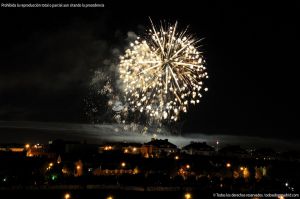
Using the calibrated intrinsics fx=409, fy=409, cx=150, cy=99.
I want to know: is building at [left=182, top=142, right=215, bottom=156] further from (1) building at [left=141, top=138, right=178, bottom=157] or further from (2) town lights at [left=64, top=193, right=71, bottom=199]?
(2) town lights at [left=64, top=193, right=71, bottom=199]

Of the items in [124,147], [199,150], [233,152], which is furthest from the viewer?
[233,152]

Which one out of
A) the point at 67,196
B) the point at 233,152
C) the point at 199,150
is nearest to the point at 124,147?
the point at 199,150

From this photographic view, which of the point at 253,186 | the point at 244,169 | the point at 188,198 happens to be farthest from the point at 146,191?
the point at 244,169

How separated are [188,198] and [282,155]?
24.5 m

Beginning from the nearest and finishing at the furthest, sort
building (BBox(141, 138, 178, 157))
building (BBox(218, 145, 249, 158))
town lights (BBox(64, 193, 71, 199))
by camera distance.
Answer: town lights (BBox(64, 193, 71, 199)), building (BBox(141, 138, 178, 157)), building (BBox(218, 145, 249, 158))

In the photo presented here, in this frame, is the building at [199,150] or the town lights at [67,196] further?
the building at [199,150]

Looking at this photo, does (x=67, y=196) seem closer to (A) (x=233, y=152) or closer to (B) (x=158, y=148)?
(B) (x=158, y=148)

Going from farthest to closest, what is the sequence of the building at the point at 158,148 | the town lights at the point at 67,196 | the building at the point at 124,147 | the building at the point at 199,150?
the building at the point at 199,150 < the building at the point at 124,147 < the building at the point at 158,148 < the town lights at the point at 67,196

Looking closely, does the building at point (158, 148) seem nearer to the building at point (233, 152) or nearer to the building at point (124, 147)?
the building at point (124, 147)

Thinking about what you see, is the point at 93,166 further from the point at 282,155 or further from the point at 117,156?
the point at 282,155

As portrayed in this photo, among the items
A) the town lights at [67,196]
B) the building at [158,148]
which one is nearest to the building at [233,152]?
the building at [158,148]

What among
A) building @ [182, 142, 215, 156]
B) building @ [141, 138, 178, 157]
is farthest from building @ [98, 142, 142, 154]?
building @ [182, 142, 215, 156]

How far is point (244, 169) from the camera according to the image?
32.7 m

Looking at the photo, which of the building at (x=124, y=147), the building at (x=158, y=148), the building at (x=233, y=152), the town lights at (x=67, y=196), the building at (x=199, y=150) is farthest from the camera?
the building at (x=233, y=152)
